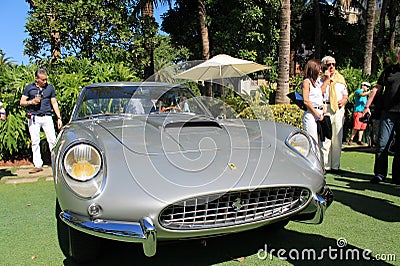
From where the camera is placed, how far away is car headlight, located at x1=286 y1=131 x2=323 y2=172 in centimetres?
275

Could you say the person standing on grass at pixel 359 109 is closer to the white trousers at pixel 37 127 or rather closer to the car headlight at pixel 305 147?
the car headlight at pixel 305 147

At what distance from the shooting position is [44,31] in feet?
29.9

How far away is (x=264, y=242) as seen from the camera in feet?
9.55

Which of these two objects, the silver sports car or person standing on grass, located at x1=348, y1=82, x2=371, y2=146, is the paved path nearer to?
the silver sports car

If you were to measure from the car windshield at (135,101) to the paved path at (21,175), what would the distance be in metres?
2.37

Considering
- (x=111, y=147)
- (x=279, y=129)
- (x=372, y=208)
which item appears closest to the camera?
(x=111, y=147)

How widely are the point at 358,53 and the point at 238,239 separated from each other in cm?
2333

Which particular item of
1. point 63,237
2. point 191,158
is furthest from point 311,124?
point 63,237

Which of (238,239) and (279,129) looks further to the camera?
(279,129)

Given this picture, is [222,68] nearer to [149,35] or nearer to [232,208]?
[149,35]

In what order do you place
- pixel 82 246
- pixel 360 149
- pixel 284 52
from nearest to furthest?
pixel 82 246
pixel 360 149
pixel 284 52

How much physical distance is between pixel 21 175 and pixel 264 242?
15.1 feet

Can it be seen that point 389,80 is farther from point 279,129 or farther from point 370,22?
point 370,22

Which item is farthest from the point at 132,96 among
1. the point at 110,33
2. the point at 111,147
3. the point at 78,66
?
the point at 110,33
